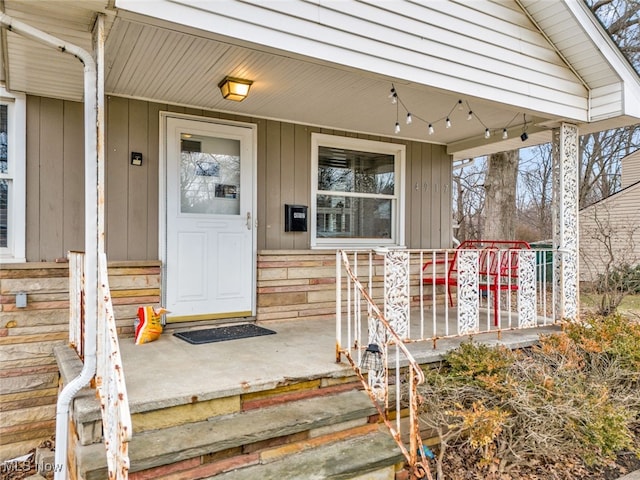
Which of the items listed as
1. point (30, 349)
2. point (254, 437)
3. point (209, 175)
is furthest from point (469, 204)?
point (254, 437)

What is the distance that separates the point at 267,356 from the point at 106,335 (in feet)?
4.32

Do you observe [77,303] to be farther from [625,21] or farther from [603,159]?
[603,159]

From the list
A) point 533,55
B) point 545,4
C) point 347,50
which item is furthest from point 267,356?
point 545,4

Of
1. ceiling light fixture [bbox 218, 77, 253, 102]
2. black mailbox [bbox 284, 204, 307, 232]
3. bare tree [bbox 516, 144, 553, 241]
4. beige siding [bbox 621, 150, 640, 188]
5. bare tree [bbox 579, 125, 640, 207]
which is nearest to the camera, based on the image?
ceiling light fixture [bbox 218, 77, 253, 102]

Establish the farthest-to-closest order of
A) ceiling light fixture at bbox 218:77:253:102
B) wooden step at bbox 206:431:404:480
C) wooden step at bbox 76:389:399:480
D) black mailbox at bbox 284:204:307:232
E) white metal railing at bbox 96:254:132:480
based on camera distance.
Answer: black mailbox at bbox 284:204:307:232, ceiling light fixture at bbox 218:77:253:102, wooden step at bbox 206:431:404:480, wooden step at bbox 76:389:399:480, white metal railing at bbox 96:254:132:480

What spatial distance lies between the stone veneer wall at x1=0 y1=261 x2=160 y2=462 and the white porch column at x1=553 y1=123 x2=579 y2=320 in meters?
4.65

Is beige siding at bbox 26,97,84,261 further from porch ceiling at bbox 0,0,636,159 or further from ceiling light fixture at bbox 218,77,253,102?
ceiling light fixture at bbox 218,77,253,102

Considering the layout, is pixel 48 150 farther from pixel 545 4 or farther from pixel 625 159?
pixel 625 159

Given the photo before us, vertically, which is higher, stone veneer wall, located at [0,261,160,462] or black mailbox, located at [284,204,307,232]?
black mailbox, located at [284,204,307,232]

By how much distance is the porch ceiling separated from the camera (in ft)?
8.10

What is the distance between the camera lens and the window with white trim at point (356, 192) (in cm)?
509

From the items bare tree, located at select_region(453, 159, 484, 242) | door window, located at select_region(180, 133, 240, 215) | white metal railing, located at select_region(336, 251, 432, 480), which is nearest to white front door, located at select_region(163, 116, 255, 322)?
door window, located at select_region(180, 133, 240, 215)

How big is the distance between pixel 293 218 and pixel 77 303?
2329 millimetres

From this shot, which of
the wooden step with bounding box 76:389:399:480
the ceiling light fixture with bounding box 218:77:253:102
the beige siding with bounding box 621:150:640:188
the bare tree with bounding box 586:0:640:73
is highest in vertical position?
the bare tree with bounding box 586:0:640:73
